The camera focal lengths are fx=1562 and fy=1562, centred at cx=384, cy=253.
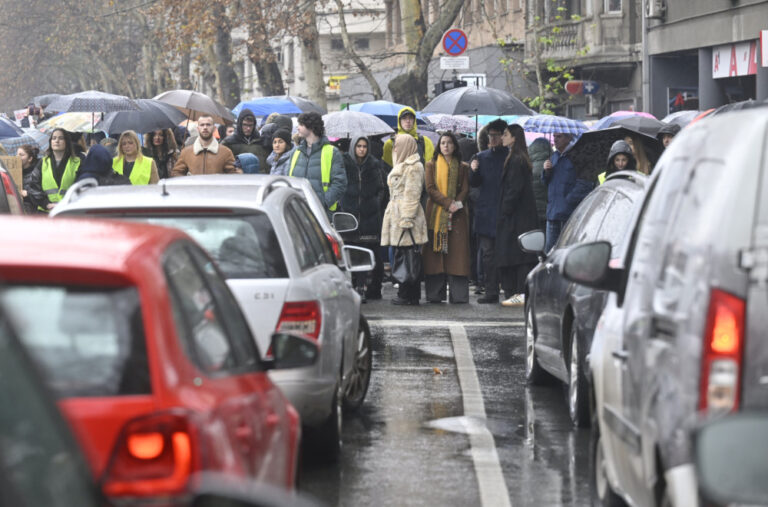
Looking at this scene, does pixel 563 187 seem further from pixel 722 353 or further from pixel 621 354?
pixel 722 353

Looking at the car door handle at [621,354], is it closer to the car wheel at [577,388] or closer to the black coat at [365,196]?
the car wheel at [577,388]

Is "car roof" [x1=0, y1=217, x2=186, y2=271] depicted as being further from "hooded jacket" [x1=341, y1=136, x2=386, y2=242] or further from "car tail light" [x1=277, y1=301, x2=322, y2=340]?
"hooded jacket" [x1=341, y1=136, x2=386, y2=242]

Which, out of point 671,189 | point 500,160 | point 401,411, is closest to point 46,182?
point 500,160

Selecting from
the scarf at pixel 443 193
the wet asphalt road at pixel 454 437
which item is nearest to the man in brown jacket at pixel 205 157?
the scarf at pixel 443 193

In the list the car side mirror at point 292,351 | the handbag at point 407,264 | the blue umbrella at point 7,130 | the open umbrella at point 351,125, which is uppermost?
the car side mirror at point 292,351

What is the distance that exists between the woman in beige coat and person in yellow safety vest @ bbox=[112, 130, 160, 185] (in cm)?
256

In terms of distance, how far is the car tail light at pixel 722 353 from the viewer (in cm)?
406

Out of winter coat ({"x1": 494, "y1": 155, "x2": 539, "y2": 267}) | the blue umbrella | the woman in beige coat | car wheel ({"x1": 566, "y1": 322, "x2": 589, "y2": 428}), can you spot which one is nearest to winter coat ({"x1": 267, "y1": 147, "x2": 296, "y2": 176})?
the woman in beige coat

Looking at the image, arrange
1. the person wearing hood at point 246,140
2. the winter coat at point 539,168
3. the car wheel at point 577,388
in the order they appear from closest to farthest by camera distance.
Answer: the car wheel at point 577,388 → the winter coat at point 539,168 → the person wearing hood at point 246,140

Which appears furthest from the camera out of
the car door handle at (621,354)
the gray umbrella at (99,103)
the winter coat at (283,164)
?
the gray umbrella at (99,103)

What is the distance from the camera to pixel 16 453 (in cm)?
230

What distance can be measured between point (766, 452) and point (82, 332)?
1.78 meters

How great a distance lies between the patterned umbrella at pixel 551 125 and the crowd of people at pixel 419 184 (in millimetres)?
2432

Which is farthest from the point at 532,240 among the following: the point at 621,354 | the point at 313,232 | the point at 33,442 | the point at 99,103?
the point at 99,103
